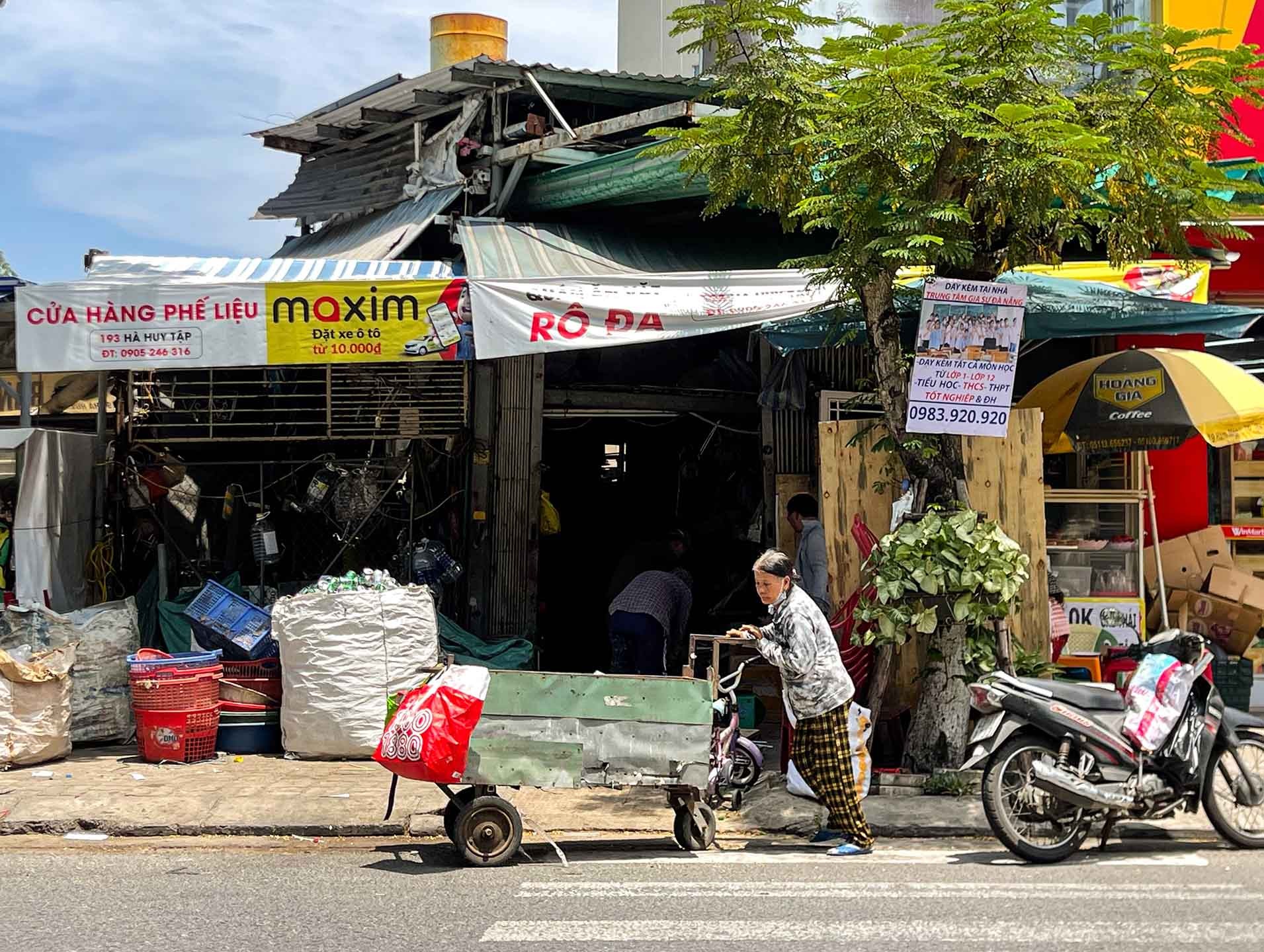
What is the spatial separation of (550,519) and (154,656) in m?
4.05

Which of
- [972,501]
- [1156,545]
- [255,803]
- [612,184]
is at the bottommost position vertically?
[255,803]

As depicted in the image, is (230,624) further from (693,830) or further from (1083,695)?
(1083,695)

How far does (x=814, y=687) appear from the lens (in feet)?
23.7

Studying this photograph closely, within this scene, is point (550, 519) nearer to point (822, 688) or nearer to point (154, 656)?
point (154, 656)

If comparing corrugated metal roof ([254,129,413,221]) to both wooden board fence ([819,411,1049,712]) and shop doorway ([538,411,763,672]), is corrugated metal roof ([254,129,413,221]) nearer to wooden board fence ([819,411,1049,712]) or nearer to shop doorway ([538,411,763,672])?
shop doorway ([538,411,763,672])

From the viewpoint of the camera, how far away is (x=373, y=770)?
937 centimetres

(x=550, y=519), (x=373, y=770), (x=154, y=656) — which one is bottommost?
(x=373, y=770)

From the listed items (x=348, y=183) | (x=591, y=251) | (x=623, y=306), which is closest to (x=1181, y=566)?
(x=623, y=306)

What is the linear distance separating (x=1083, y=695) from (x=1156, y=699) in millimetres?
369

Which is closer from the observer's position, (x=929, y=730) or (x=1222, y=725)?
(x=1222, y=725)

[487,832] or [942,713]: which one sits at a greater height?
[942,713]

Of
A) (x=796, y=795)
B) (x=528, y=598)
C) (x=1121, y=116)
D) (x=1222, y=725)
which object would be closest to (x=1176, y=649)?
(x=1222, y=725)

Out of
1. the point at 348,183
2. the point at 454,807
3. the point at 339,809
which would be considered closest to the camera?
the point at 454,807

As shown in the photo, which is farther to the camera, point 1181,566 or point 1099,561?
point 1181,566
